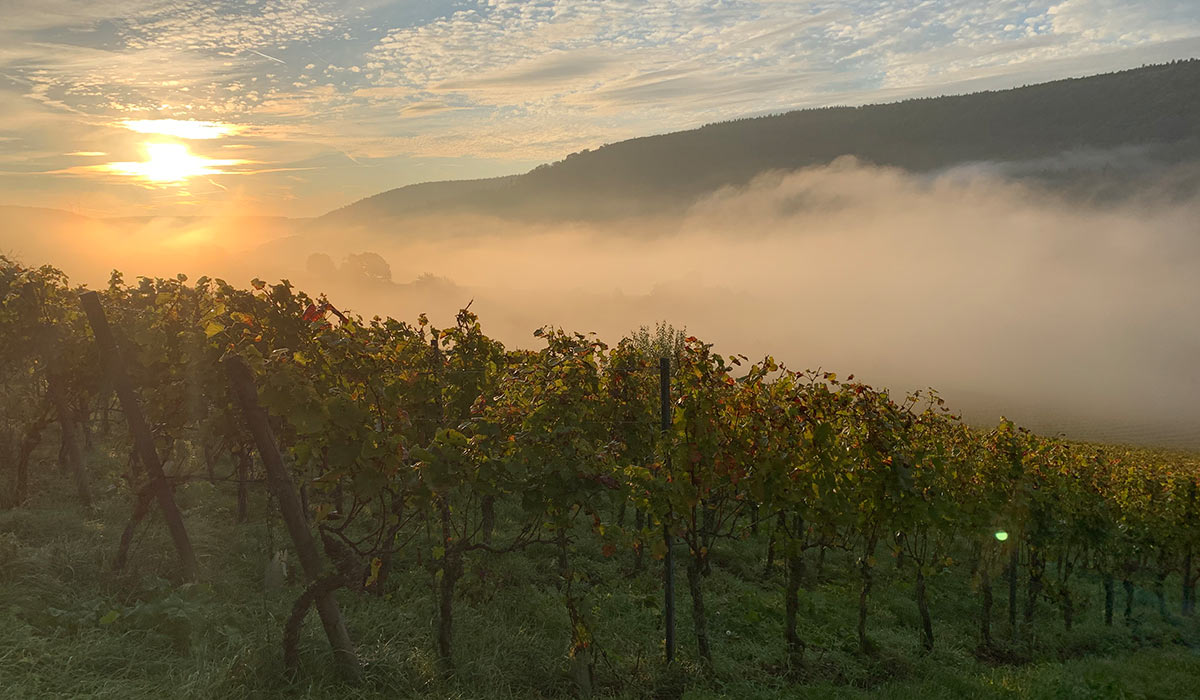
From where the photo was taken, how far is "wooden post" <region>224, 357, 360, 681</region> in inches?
231

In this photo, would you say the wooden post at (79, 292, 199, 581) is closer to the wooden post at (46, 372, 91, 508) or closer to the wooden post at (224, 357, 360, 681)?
the wooden post at (224, 357, 360, 681)

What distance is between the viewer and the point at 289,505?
19.3 feet

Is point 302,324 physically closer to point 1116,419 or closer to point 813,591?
point 813,591

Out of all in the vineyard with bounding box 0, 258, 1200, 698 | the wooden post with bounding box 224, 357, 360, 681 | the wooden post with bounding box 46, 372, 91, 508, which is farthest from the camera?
the wooden post with bounding box 46, 372, 91, 508

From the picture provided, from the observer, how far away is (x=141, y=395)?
12094mm

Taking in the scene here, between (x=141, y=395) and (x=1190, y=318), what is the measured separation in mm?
237791

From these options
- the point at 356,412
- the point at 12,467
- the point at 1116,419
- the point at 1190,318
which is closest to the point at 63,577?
the point at 356,412

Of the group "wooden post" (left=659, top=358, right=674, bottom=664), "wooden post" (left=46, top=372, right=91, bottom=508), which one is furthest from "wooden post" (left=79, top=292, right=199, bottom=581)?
"wooden post" (left=659, top=358, right=674, bottom=664)

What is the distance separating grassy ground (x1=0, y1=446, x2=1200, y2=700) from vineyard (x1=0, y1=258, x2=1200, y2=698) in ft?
0.15

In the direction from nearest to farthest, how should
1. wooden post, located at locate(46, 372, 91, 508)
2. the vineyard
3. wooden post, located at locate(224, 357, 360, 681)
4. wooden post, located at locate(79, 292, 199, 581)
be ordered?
wooden post, located at locate(224, 357, 360, 681), the vineyard, wooden post, located at locate(79, 292, 199, 581), wooden post, located at locate(46, 372, 91, 508)

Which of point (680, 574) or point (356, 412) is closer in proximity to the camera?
point (356, 412)

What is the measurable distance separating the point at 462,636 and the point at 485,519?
2.09m

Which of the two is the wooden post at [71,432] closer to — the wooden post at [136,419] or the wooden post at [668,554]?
the wooden post at [136,419]

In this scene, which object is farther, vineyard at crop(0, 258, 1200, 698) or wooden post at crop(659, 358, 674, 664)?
wooden post at crop(659, 358, 674, 664)
